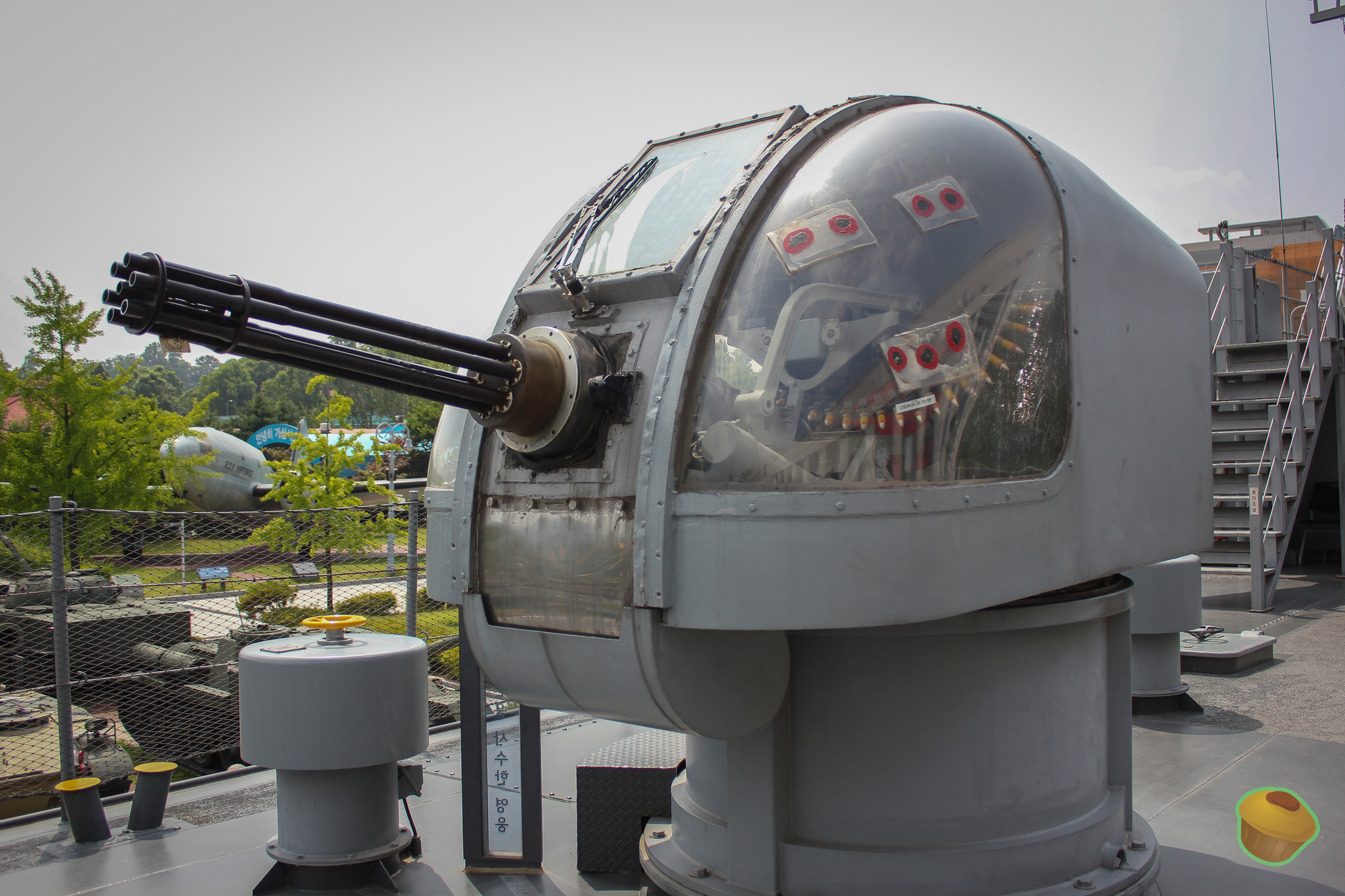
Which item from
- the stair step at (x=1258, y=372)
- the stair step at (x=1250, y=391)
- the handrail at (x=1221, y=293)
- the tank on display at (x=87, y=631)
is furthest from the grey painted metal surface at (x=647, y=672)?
the handrail at (x=1221, y=293)

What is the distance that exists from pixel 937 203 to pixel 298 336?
6.46ft

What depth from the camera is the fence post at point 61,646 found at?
5.89 metres

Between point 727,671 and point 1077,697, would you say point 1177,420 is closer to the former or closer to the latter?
point 1077,697

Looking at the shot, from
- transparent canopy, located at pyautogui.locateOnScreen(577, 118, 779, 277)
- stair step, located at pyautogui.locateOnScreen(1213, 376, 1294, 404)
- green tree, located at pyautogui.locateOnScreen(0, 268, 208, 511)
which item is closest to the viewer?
transparent canopy, located at pyautogui.locateOnScreen(577, 118, 779, 277)

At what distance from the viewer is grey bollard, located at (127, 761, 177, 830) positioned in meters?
5.34

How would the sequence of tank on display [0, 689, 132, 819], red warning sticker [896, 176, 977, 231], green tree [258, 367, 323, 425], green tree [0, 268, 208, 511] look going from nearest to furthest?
1. red warning sticker [896, 176, 977, 231]
2. tank on display [0, 689, 132, 819]
3. green tree [0, 268, 208, 511]
4. green tree [258, 367, 323, 425]

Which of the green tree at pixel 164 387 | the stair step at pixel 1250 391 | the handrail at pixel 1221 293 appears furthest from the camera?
the green tree at pixel 164 387

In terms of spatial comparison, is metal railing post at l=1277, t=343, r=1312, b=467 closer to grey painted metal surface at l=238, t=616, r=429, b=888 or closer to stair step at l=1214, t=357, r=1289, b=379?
stair step at l=1214, t=357, r=1289, b=379

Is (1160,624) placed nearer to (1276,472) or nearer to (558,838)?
(558,838)

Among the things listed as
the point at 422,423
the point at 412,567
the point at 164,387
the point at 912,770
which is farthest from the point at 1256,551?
the point at 164,387

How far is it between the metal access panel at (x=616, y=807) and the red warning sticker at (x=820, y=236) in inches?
104

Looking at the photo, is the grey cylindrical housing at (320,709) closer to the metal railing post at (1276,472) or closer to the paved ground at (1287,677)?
the paved ground at (1287,677)

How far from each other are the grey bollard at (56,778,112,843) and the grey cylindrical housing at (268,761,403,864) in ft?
4.25

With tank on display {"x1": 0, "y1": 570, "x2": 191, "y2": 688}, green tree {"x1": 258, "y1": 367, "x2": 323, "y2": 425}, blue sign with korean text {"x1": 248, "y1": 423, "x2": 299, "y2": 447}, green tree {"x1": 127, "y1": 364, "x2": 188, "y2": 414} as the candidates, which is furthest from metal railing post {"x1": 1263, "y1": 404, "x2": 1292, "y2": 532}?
green tree {"x1": 127, "y1": 364, "x2": 188, "y2": 414}
